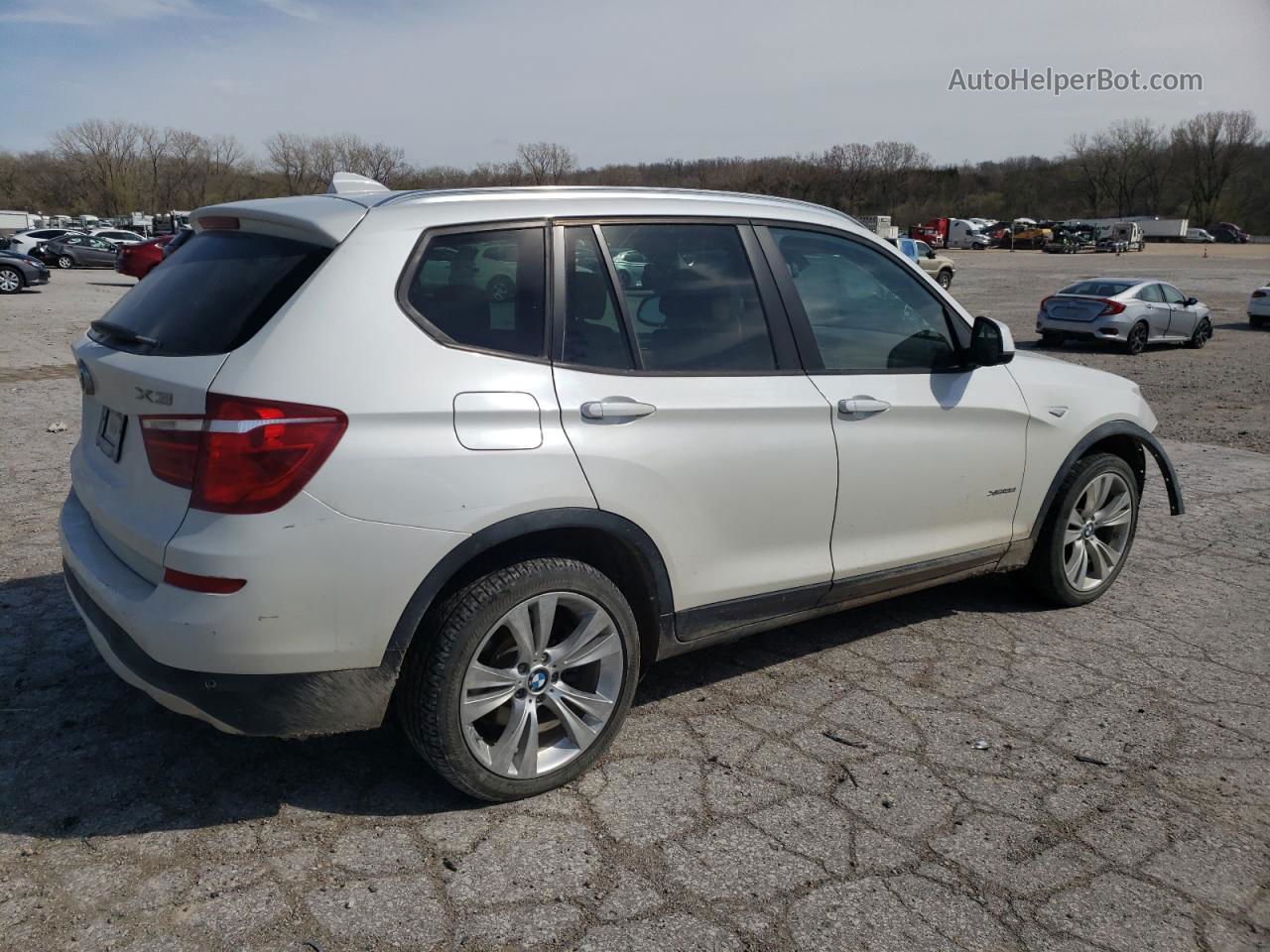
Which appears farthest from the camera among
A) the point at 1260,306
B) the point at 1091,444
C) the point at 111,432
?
the point at 1260,306

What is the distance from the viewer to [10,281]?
24031 millimetres

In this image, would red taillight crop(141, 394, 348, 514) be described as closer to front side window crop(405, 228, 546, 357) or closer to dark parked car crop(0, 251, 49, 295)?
front side window crop(405, 228, 546, 357)

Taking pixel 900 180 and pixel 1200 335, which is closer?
pixel 1200 335

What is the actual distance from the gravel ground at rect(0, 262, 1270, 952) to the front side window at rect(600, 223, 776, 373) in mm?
1337

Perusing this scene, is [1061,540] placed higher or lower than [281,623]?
lower

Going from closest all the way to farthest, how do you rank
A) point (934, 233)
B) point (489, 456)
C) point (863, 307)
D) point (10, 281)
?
1. point (489, 456)
2. point (863, 307)
3. point (10, 281)
4. point (934, 233)

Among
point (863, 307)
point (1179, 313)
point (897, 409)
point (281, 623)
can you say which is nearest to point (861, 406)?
point (897, 409)

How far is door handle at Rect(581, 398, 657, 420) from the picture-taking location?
2992mm

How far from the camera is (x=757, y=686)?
3.95 m

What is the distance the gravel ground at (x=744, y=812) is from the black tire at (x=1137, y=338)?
15.3m

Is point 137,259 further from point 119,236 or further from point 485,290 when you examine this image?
point 485,290

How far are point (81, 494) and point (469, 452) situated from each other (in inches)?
56.2

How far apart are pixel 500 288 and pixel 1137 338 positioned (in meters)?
18.4

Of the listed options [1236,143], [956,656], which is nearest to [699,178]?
[1236,143]
